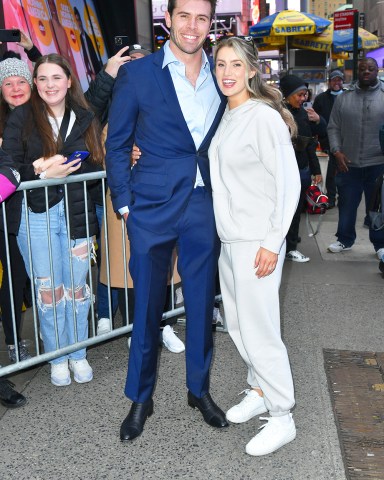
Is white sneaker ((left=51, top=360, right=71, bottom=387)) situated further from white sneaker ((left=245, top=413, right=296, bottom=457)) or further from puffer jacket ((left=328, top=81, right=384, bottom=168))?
puffer jacket ((left=328, top=81, right=384, bottom=168))

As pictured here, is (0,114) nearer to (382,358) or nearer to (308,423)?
(308,423)

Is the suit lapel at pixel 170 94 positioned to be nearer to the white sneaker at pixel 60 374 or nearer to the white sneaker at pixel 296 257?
the white sneaker at pixel 60 374

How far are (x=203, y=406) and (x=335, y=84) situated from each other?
951 cm

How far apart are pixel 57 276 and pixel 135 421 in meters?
1.11

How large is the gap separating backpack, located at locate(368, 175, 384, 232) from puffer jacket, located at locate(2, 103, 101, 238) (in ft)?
12.0

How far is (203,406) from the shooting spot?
3551 millimetres

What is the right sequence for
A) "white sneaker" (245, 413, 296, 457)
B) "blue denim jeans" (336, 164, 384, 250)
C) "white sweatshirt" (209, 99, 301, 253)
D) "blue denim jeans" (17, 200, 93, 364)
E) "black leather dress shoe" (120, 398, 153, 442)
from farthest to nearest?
"blue denim jeans" (336, 164, 384, 250), "blue denim jeans" (17, 200, 93, 364), "black leather dress shoe" (120, 398, 153, 442), "white sneaker" (245, 413, 296, 457), "white sweatshirt" (209, 99, 301, 253)

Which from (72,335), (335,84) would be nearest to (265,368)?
(72,335)

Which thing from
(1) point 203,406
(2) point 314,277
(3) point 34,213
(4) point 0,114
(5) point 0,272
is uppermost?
(4) point 0,114

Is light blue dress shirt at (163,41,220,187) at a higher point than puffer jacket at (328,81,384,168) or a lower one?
higher

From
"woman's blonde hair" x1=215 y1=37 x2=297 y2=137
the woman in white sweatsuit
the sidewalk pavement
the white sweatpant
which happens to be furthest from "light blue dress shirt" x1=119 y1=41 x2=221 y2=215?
the sidewalk pavement

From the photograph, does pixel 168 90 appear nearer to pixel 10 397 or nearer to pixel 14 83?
pixel 14 83

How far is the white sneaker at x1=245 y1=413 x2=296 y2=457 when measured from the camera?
3.21 m

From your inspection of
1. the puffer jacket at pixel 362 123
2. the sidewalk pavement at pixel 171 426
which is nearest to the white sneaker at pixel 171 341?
the sidewalk pavement at pixel 171 426
